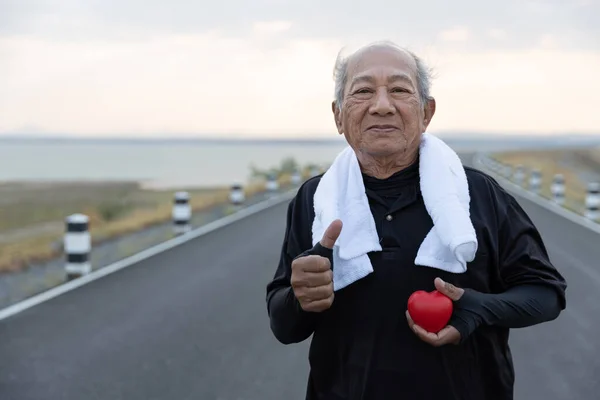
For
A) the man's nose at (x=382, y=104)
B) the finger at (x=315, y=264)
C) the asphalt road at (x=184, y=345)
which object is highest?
the man's nose at (x=382, y=104)

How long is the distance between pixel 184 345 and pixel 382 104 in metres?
4.80

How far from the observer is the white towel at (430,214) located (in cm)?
245

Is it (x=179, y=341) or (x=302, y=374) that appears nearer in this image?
(x=302, y=374)

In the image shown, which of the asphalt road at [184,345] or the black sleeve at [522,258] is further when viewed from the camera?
the asphalt road at [184,345]

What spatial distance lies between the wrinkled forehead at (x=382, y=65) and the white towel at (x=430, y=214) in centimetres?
24

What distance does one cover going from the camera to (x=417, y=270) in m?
2.52

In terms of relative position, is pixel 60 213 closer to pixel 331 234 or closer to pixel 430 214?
pixel 430 214

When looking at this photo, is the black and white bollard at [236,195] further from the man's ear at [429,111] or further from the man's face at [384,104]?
the man's face at [384,104]

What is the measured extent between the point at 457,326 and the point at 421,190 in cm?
40

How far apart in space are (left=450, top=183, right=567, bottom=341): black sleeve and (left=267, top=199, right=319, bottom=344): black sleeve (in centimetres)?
44

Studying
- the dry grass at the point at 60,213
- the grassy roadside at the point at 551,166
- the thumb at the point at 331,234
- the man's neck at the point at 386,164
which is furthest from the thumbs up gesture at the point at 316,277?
the grassy roadside at the point at 551,166

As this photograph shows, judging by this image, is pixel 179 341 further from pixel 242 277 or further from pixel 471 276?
pixel 471 276

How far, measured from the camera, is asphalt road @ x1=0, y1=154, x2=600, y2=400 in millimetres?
5895

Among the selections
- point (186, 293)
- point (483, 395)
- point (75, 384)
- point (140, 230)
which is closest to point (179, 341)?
point (75, 384)
